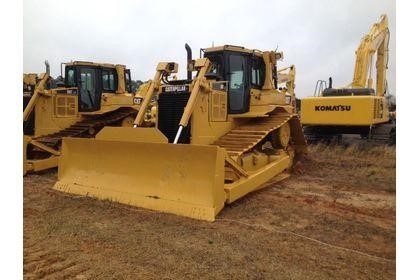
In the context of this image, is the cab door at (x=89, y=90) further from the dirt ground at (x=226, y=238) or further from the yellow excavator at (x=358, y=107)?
the yellow excavator at (x=358, y=107)

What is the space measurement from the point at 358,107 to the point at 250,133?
427cm

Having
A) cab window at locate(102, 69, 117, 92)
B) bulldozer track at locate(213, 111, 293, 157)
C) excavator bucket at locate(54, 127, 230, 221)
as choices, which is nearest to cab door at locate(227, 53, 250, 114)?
bulldozer track at locate(213, 111, 293, 157)

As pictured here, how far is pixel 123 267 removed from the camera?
316cm

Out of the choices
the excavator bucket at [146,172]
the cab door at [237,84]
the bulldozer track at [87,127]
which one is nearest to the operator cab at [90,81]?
the bulldozer track at [87,127]

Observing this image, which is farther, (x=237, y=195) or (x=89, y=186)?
(x=89, y=186)

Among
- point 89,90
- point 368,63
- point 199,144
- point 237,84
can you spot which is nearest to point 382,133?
point 368,63

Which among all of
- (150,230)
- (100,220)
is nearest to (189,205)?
(150,230)

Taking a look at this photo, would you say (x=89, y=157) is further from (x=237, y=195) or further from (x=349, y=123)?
(x=349, y=123)

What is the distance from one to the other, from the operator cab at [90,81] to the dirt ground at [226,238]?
12.6 feet

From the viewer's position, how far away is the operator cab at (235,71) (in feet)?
21.5

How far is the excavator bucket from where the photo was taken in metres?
4.66

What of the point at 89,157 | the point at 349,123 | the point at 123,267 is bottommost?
the point at 123,267

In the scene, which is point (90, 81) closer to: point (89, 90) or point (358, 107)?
point (89, 90)
